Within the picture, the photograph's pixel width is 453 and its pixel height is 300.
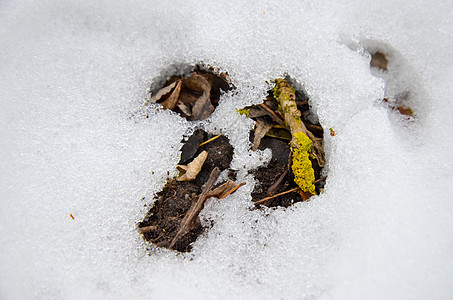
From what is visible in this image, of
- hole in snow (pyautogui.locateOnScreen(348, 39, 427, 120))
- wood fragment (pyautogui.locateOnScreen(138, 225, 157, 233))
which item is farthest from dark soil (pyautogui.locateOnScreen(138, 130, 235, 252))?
hole in snow (pyautogui.locateOnScreen(348, 39, 427, 120))

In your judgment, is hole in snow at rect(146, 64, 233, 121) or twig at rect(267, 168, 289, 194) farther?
hole in snow at rect(146, 64, 233, 121)

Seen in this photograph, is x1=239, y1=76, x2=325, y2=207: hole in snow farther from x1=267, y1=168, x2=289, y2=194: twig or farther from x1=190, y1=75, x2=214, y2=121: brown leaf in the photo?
x1=190, y1=75, x2=214, y2=121: brown leaf

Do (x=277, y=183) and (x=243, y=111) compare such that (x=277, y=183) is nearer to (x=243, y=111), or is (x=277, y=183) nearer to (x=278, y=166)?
(x=278, y=166)

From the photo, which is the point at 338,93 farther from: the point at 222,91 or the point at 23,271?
the point at 23,271

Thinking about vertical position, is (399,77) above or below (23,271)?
above

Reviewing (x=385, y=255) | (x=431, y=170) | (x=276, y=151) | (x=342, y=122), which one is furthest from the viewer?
(x=276, y=151)

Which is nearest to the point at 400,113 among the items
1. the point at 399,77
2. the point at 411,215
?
the point at 399,77
